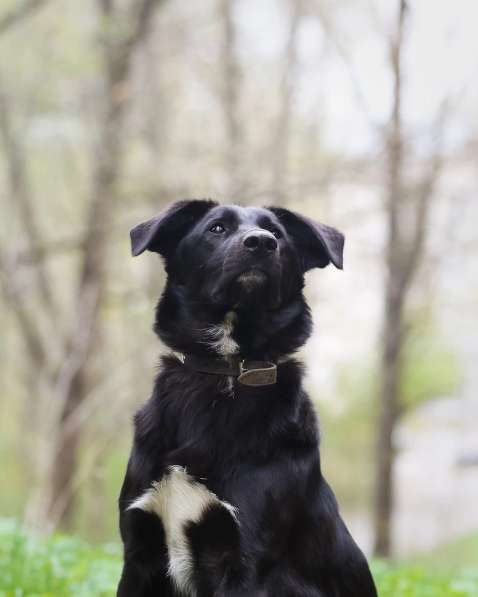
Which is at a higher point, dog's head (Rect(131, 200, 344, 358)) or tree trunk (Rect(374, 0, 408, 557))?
dog's head (Rect(131, 200, 344, 358))

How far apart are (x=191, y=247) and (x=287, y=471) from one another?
1.04 meters

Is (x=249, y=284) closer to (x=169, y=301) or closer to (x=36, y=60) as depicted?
(x=169, y=301)

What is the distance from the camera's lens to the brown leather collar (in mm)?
2961

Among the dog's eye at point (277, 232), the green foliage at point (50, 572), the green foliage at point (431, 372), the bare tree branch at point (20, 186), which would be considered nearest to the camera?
the dog's eye at point (277, 232)

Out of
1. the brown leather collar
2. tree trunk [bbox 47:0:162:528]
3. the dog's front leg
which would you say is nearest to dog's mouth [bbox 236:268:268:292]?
the brown leather collar

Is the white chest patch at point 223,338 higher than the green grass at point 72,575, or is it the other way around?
the white chest patch at point 223,338

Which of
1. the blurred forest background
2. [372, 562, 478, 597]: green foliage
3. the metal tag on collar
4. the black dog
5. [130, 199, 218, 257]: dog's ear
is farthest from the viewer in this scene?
the blurred forest background

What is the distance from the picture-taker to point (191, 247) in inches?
130

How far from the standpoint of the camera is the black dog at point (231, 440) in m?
2.68

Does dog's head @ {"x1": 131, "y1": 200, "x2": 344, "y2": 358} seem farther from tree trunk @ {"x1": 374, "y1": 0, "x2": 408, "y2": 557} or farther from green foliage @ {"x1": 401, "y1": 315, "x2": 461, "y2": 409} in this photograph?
green foliage @ {"x1": 401, "y1": 315, "x2": 461, "y2": 409}

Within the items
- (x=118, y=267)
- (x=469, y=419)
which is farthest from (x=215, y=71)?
(x=469, y=419)

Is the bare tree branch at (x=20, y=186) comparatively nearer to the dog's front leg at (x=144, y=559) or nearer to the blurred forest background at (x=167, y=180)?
the blurred forest background at (x=167, y=180)

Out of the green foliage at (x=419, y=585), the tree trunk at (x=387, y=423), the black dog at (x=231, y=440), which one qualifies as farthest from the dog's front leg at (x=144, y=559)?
the tree trunk at (x=387, y=423)

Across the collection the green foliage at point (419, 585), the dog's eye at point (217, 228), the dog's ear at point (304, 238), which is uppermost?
the dog's eye at point (217, 228)
